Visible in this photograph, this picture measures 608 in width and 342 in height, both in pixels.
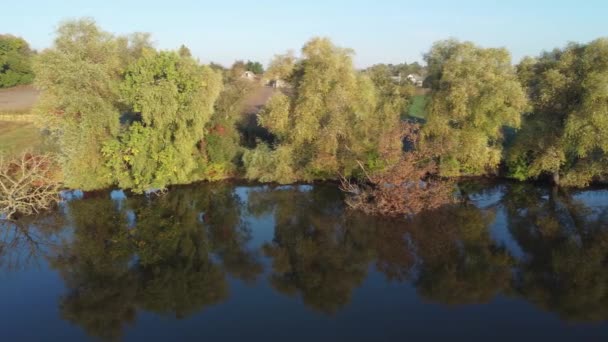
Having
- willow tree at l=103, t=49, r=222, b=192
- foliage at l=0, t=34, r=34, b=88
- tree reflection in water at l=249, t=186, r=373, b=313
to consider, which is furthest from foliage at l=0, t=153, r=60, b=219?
foliage at l=0, t=34, r=34, b=88

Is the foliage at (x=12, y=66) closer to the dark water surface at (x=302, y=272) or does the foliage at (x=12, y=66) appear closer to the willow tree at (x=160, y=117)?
the willow tree at (x=160, y=117)

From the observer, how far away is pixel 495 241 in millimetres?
22234

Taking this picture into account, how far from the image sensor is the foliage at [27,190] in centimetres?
2453

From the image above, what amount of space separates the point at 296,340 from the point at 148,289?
7241 mm

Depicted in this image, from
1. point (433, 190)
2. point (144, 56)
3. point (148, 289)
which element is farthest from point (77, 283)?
point (433, 190)

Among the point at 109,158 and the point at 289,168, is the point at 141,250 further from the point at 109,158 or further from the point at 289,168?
the point at 289,168

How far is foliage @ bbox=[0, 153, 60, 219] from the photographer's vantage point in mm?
24531

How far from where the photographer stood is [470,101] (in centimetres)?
2927

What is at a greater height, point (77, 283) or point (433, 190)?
point (433, 190)

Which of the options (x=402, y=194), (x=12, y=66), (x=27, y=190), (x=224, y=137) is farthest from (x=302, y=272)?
(x=12, y=66)

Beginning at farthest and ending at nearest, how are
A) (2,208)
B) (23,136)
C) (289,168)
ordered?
1. (23,136)
2. (289,168)
3. (2,208)

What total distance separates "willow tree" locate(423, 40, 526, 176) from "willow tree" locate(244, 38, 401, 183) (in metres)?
3.52

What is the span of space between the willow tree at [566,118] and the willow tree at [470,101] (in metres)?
1.74

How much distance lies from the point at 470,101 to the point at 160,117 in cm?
2071
